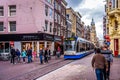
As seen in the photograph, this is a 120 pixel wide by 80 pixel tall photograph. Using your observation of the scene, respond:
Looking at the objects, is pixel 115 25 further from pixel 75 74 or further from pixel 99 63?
pixel 99 63

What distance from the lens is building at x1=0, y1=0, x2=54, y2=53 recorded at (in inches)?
1662

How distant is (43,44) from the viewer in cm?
4403

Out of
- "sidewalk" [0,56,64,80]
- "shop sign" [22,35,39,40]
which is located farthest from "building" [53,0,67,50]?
"sidewalk" [0,56,64,80]

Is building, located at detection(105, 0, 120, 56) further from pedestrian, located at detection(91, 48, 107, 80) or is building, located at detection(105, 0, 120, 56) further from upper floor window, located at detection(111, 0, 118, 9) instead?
pedestrian, located at detection(91, 48, 107, 80)

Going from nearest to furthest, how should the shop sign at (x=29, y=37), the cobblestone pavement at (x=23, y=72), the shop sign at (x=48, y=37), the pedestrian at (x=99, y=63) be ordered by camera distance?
the pedestrian at (x=99, y=63) < the cobblestone pavement at (x=23, y=72) < the shop sign at (x=29, y=37) < the shop sign at (x=48, y=37)

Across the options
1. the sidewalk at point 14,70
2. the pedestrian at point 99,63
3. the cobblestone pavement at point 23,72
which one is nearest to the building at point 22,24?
the sidewalk at point 14,70

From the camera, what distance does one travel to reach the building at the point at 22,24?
42219 millimetres

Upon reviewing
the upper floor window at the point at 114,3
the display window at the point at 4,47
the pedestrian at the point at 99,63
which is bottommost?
the pedestrian at the point at 99,63

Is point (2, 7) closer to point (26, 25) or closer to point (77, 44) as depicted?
point (26, 25)

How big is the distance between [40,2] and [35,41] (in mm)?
6686

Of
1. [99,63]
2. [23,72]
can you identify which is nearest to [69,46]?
[23,72]

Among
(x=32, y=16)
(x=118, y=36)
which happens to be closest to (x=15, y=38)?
(x=32, y=16)

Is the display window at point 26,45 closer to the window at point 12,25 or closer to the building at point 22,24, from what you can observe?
the building at point 22,24

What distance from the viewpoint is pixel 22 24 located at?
4266 cm
